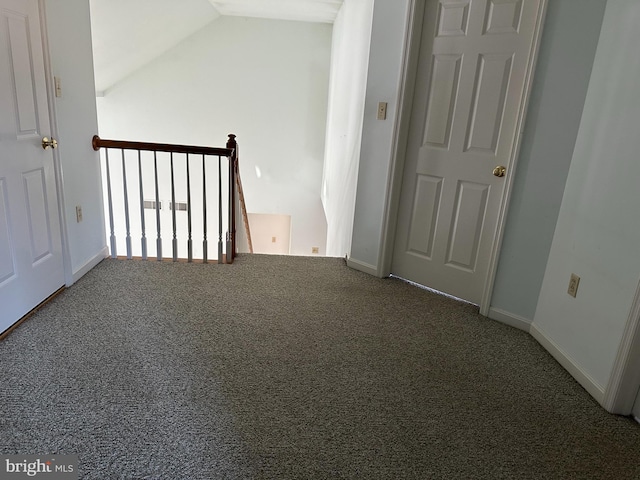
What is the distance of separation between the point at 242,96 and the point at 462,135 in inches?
194

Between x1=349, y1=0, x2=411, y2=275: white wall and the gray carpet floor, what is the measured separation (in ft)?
2.00

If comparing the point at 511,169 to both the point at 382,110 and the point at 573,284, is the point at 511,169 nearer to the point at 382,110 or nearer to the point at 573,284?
the point at 573,284

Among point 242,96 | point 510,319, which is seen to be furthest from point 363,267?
point 242,96

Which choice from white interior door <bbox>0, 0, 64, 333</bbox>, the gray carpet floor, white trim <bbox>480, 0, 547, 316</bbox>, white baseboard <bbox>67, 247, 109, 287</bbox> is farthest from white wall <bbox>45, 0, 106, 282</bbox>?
white trim <bbox>480, 0, 547, 316</bbox>

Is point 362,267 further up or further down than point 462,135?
further down

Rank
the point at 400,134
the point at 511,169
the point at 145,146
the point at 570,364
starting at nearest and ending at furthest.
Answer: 1. the point at 570,364
2. the point at 511,169
3. the point at 400,134
4. the point at 145,146

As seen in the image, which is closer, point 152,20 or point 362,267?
point 362,267

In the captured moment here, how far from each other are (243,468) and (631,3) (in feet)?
8.19

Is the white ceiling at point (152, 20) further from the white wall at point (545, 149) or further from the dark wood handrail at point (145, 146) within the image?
the white wall at point (545, 149)

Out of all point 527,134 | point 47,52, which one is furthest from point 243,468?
point 47,52

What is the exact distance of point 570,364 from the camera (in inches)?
88.7

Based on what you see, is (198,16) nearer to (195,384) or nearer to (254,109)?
(254,109)

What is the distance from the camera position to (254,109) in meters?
7.04

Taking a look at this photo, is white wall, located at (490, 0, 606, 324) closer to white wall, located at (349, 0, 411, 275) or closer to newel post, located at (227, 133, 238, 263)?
white wall, located at (349, 0, 411, 275)
